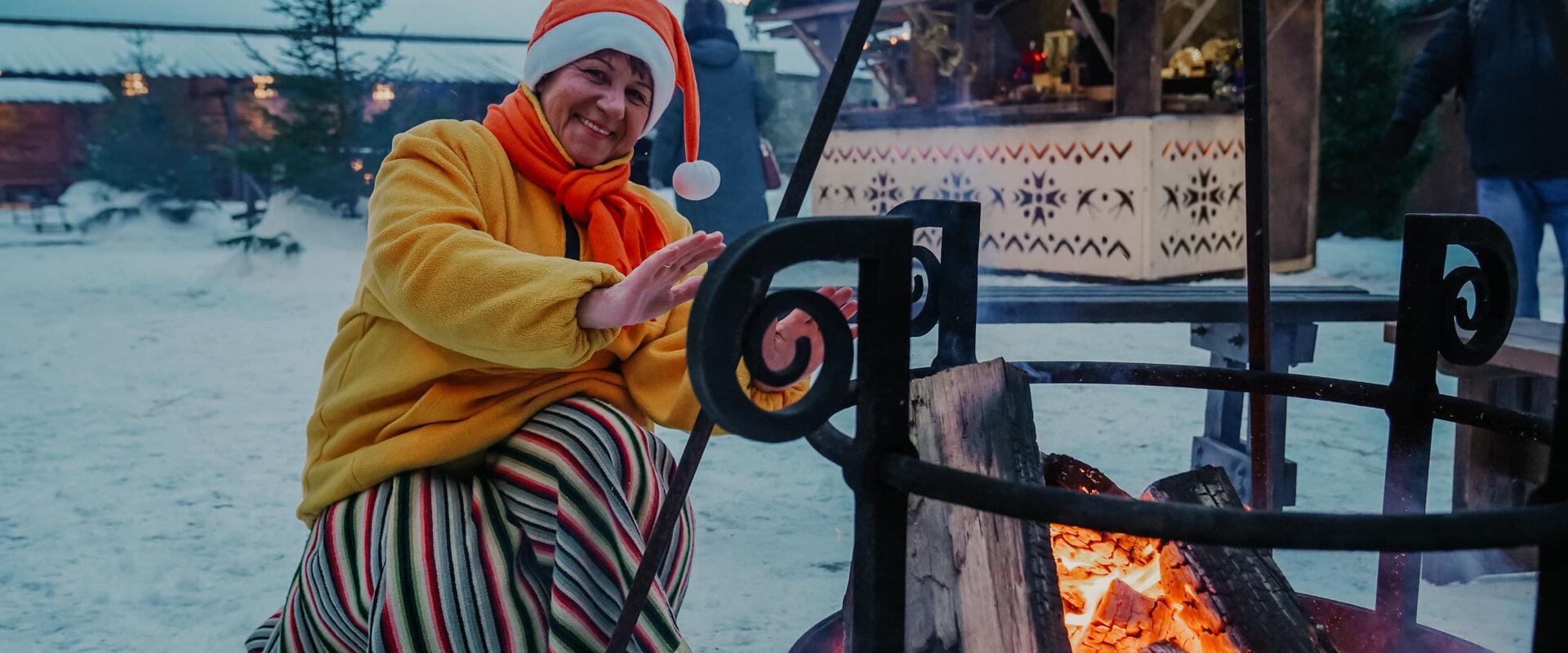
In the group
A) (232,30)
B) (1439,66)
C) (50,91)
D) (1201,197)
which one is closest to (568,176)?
(1439,66)

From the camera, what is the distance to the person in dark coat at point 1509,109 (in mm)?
3258

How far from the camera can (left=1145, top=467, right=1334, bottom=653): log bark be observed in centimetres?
119

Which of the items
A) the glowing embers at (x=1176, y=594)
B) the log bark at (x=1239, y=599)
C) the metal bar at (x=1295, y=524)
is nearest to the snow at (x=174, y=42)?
the glowing embers at (x=1176, y=594)

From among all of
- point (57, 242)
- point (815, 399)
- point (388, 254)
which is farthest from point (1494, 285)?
point (57, 242)

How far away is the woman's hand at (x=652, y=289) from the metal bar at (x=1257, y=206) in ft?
2.38

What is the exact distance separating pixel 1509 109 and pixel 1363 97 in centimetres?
661

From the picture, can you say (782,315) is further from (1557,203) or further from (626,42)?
(1557,203)

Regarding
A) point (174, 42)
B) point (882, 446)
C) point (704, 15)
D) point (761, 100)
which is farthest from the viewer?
point (174, 42)

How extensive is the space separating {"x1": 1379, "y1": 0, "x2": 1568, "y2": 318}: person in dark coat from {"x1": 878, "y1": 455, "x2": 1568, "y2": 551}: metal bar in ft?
9.95

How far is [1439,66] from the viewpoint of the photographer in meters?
3.59

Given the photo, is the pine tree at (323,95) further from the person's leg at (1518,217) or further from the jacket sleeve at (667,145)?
the person's leg at (1518,217)

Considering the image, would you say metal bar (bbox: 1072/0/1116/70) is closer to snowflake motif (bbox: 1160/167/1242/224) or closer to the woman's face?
snowflake motif (bbox: 1160/167/1242/224)

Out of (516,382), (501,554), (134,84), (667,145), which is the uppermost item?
(134,84)

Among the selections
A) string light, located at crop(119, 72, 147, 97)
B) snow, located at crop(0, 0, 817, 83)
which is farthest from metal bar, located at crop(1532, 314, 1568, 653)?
string light, located at crop(119, 72, 147, 97)
